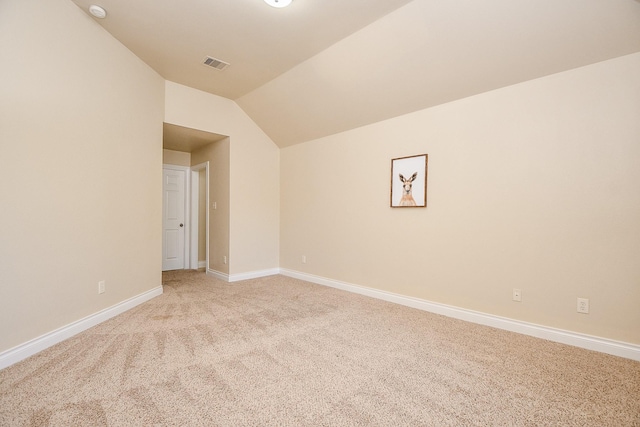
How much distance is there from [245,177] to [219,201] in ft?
2.12

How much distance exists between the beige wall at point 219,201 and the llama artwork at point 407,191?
2850mm

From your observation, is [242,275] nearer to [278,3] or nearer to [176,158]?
[176,158]

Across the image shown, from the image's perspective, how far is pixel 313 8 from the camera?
8.41ft

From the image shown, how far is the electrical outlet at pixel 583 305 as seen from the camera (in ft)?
7.73

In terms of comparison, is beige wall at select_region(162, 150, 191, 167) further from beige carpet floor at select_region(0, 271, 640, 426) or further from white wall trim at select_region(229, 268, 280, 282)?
beige carpet floor at select_region(0, 271, 640, 426)

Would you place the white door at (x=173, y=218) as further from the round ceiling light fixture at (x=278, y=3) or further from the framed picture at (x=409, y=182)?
the framed picture at (x=409, y=182)

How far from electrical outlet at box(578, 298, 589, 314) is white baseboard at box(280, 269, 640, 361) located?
0.20 meters

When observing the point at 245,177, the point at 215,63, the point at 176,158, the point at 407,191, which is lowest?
the point at 407,191

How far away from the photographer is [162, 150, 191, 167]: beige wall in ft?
18.5

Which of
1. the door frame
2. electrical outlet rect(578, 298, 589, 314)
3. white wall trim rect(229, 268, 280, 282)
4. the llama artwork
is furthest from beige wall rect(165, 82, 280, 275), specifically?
electrical outlet rect(578, 298, 589, 314)

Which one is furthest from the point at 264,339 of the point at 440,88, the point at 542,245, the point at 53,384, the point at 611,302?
the point at 440,88

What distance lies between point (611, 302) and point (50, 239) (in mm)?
4610

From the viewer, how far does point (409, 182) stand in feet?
11.5

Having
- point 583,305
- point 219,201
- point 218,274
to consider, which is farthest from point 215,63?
point 583,305
